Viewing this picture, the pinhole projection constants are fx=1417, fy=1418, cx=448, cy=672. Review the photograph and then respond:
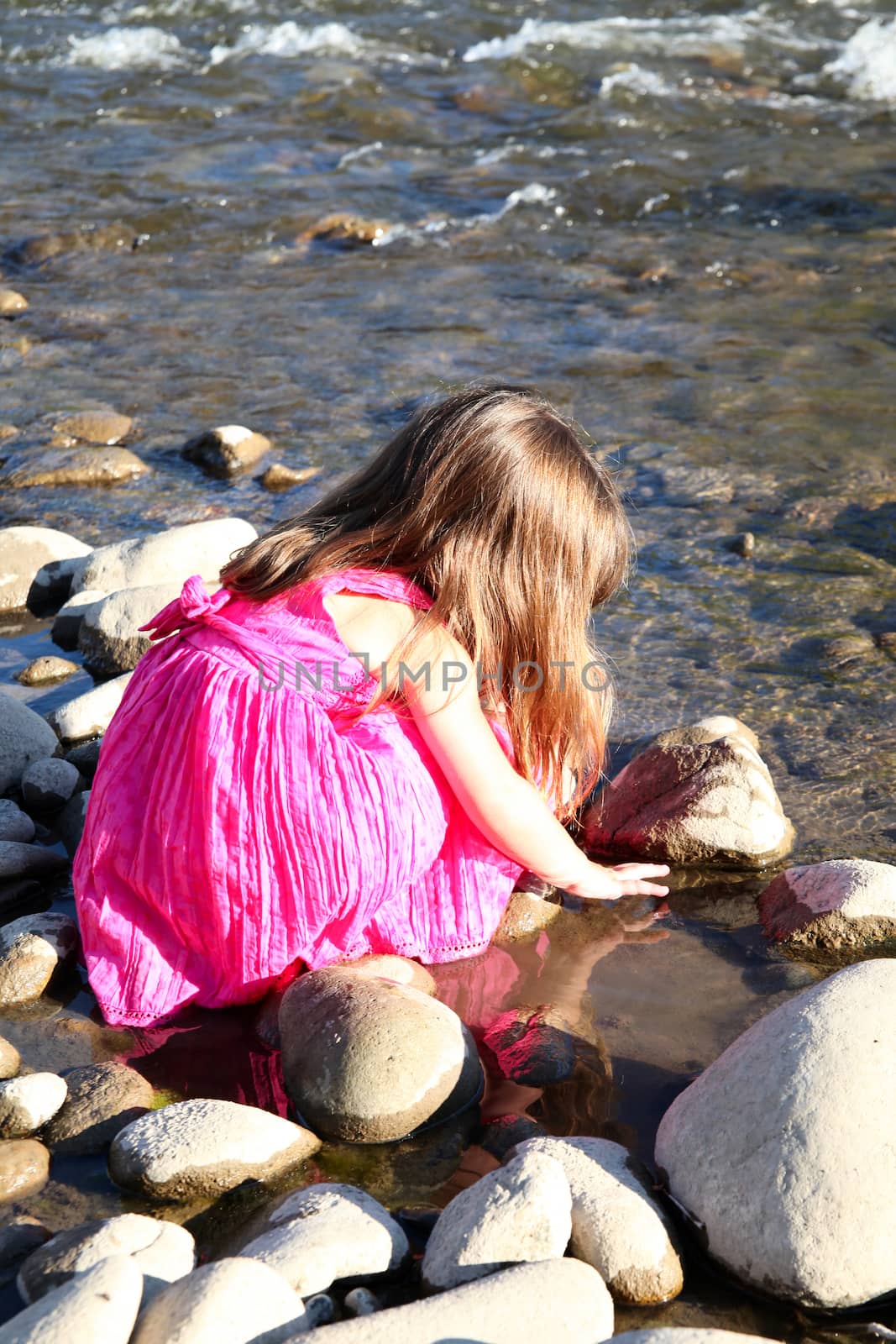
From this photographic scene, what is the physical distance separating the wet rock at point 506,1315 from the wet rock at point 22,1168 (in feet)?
2.19

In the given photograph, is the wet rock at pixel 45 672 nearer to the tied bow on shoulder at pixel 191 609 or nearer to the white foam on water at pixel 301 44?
the tied bow on shoulder at pixel 191 609

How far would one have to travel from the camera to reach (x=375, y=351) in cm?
644

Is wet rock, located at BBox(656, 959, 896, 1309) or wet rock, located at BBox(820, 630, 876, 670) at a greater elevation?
wet rock, located at BBox(656, 959, 896, 1309)

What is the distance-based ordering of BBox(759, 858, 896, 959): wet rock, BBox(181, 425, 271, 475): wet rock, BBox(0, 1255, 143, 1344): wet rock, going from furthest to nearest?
BBox(181, 425, 271, 475): wet rock
BBox(759, 858, 896, 959): wet rock
BBox(0, 1255, 143, 1344): wet rock

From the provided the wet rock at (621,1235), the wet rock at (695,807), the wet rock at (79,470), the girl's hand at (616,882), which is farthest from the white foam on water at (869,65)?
the wet rock at (621,1235)

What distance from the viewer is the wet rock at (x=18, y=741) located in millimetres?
3500

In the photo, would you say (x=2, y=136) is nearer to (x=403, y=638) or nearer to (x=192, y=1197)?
(x=403, y=638)

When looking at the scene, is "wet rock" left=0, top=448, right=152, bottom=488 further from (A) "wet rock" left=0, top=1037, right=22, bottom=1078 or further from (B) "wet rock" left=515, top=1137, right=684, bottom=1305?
(B) "wet rock" left=515, top=1137, right=684, bottom=1305

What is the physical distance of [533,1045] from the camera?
2727mm

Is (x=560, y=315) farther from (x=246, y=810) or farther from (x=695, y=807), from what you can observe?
(x=246, y=810)

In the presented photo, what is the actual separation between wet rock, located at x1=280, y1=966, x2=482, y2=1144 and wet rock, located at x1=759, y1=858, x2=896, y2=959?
2.73ft

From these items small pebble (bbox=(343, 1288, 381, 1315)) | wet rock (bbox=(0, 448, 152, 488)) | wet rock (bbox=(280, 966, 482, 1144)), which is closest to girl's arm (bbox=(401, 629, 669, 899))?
wet rock (bbox=(280, 966, 482, 1144))

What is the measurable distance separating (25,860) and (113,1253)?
126 centimetres

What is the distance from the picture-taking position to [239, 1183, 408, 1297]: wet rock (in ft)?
6.80
